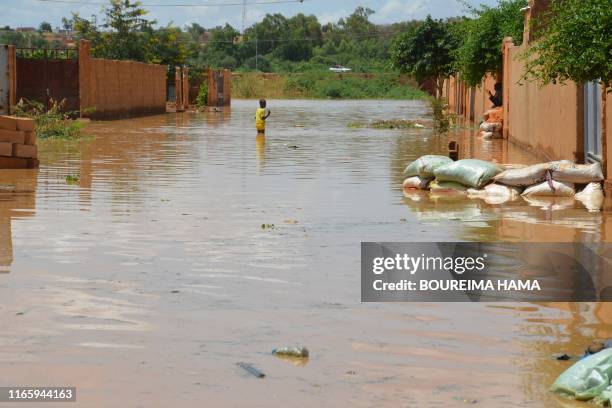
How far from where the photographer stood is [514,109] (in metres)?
26.3

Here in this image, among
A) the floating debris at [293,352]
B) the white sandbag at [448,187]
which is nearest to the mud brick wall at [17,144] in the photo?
the white sandbag at [448,187]

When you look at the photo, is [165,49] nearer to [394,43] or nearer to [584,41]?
[394,43]

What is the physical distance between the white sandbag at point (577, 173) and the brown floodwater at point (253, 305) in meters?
0.82

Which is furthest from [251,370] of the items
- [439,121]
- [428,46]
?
[428,46]

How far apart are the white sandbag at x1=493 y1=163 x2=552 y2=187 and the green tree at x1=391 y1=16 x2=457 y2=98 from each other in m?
29.1

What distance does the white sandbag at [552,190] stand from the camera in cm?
1323

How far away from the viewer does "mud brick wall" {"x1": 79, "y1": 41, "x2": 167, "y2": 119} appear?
115ft

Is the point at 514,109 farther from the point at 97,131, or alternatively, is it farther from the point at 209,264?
the point at 209,264

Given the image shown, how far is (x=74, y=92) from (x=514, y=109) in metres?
15.0

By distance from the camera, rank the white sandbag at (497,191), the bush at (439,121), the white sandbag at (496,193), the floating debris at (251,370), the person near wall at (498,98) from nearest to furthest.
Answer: the floating debris at (251,370), the white sandbag at (496,193), the white sandbag at (497,191), the bush at (439,121), the person near wall at (498,98)

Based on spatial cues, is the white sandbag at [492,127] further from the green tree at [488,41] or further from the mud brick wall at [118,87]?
the mud brick wall at [118,87]

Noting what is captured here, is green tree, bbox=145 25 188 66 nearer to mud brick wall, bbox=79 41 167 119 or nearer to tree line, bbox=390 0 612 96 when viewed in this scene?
mud brick wall, bbox=79 41 167 119

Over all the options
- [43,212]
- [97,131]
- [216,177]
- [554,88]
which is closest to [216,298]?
[43,212]

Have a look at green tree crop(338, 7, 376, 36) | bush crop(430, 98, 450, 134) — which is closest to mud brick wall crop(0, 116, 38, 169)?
bush crop(430, 98, 450, 134)
